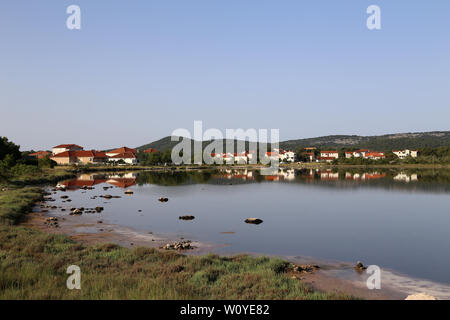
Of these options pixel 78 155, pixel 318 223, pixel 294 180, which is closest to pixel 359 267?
pixel 318 223

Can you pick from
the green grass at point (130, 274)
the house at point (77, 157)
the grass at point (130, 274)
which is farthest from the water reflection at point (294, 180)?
the house at point (77, 157)

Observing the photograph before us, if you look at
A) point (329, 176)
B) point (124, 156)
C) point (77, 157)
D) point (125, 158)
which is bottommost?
point (329, 176)

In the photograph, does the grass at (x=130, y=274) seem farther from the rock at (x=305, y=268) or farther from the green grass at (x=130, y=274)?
the rock at (x=305, y=268)

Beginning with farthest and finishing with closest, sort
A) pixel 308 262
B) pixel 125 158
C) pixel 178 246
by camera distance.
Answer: pixel 125 158 < pixel 178 246 < pixel 308 262

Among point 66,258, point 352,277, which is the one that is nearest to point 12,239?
point 66,258

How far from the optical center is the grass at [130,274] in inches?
412

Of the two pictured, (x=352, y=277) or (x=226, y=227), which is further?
(x=226, y=227)

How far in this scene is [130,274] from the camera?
13758 mm

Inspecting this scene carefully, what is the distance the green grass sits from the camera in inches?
411

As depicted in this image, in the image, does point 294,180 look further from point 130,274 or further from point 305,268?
point 130,274
